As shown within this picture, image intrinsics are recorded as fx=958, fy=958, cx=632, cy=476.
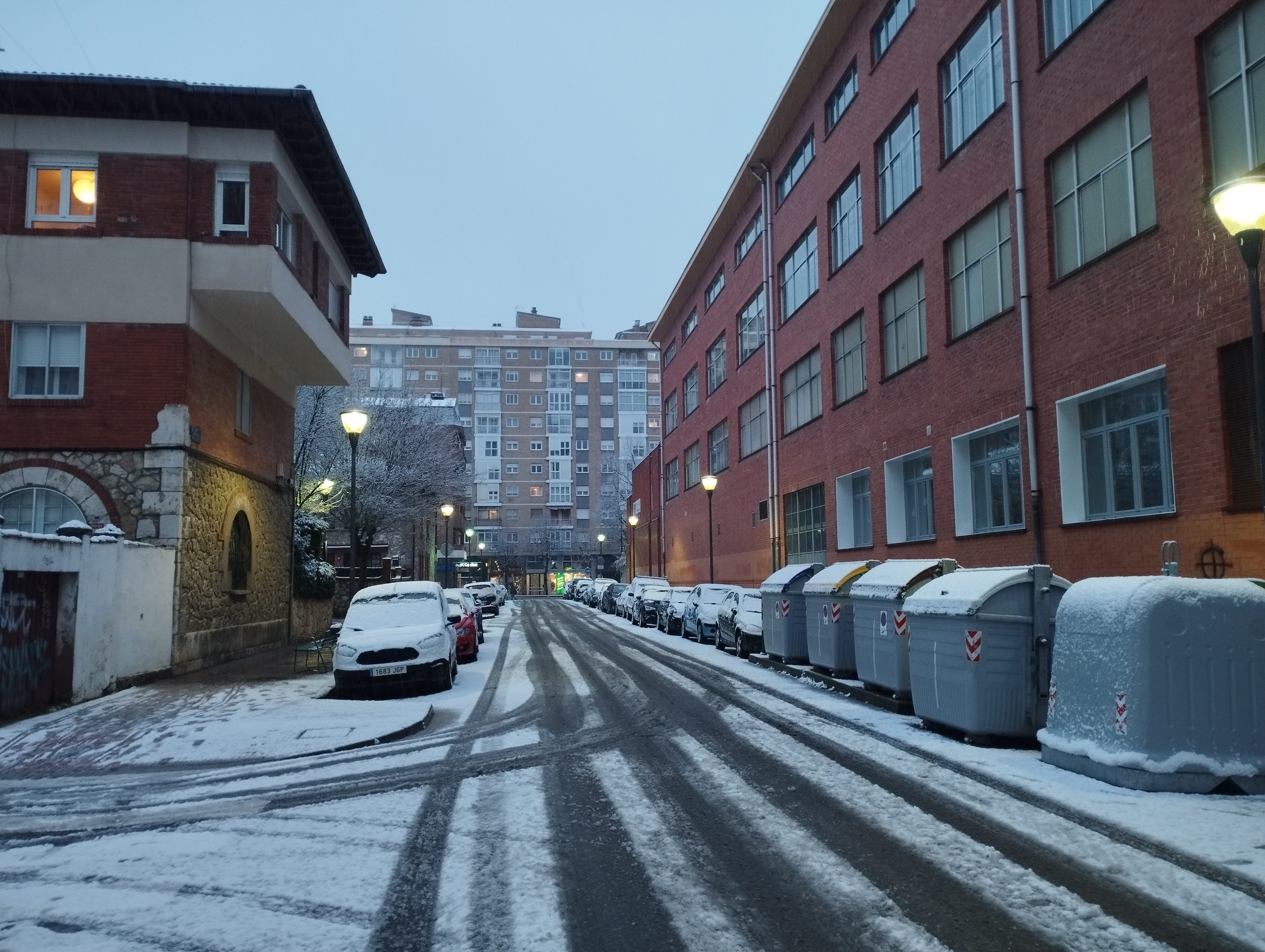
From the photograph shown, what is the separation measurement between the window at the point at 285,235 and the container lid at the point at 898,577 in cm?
1318

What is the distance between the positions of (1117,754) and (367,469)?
3450 centimetres

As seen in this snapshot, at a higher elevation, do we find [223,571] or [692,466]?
[692,466]

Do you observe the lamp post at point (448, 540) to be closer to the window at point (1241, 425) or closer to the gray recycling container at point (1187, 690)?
the window at point (1241, 425)

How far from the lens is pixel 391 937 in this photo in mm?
4504

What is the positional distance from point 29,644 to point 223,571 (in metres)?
7.44

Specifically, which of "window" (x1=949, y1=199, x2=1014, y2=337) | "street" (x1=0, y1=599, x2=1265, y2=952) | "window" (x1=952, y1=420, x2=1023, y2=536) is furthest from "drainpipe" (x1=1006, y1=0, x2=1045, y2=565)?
"street" (x1=0, y1=599, x2=1265, y2=952)

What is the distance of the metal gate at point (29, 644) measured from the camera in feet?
37.4

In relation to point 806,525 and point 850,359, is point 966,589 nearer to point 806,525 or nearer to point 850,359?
point 850,359

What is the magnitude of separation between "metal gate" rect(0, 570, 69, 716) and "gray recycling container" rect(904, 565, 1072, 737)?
10739 mm

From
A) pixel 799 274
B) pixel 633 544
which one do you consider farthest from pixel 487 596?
pixel 633 544

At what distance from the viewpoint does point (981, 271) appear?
17.8m

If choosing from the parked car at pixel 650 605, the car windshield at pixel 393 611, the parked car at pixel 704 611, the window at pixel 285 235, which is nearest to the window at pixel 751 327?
the parked car at pixel 650 605

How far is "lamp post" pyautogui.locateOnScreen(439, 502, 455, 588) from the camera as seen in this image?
119ft

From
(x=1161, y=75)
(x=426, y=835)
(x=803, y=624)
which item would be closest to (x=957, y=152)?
(x=1161, y=75)
